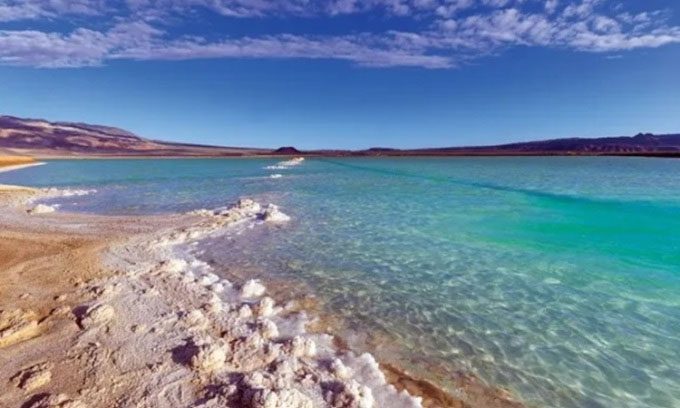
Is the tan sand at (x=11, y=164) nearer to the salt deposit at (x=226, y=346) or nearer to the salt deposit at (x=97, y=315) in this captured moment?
the salt deposit at (x=226, y=346)

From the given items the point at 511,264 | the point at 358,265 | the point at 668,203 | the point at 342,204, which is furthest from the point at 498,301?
the point at 668,203

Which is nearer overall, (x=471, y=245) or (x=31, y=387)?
(x=31, y=387)

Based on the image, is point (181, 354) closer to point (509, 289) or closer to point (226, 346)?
point (226, 346)

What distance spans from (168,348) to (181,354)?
269mm

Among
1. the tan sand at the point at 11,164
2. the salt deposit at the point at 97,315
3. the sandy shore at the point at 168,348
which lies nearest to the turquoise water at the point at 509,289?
the sandy shore at the point at 168,348

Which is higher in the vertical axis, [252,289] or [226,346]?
[226,346]

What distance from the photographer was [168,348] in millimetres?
4684

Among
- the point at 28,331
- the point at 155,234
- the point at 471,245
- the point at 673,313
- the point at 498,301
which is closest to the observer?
the point at 28,331

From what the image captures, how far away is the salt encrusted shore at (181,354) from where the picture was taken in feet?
12.4

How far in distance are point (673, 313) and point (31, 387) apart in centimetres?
882

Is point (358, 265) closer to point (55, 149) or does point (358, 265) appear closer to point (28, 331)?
point (28, 331)

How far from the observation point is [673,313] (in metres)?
6.25

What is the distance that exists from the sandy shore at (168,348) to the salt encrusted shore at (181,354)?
13 mm

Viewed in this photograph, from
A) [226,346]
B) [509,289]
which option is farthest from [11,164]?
[509,289]
